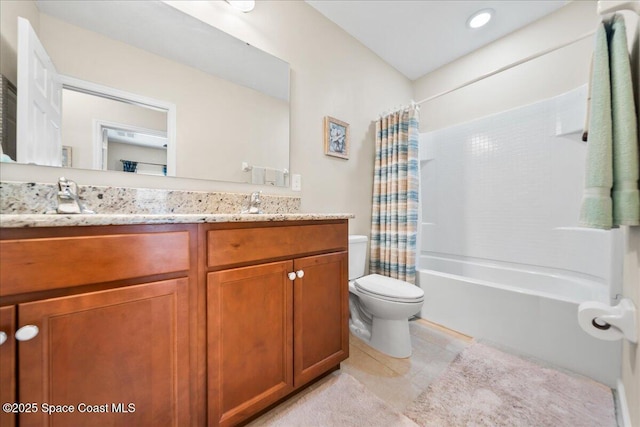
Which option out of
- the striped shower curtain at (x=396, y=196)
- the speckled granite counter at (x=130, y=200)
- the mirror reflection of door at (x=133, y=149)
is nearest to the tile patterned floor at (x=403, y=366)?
the striped shower curtain at (x=396, y=196)

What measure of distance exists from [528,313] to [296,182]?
5.53 ft

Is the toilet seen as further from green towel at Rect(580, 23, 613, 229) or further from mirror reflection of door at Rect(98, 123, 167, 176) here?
mirror reflection of door at Rect(98, 123, 167, 176)

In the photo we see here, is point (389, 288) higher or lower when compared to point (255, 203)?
lower

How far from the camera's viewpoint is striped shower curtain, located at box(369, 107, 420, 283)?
188 cm

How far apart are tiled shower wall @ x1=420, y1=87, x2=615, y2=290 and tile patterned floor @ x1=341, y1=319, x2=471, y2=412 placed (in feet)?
3.16

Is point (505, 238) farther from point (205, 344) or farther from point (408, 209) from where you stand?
point (205, 344)

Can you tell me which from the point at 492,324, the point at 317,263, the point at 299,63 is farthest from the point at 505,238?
the point at 299,63

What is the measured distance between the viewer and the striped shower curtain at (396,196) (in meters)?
1.88

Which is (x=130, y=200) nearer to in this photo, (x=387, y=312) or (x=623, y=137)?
(x=387, y=312)

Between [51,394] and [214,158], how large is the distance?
1.08 metres

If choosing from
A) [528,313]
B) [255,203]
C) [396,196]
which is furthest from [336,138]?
[528,313]

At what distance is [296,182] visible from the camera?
5.48 feet

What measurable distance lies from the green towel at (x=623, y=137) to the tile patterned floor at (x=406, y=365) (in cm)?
110

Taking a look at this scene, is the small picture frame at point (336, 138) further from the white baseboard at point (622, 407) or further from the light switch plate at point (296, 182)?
the white baseboard at point (622, 407)
